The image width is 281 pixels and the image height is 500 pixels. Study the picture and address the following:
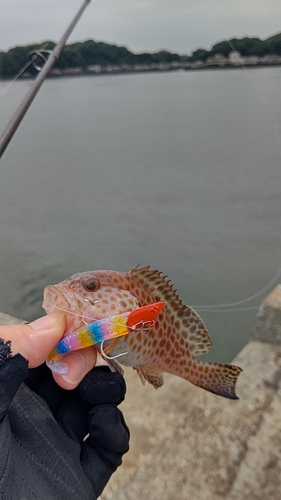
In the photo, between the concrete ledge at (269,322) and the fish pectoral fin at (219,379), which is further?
the concrete ledge at (269,322)

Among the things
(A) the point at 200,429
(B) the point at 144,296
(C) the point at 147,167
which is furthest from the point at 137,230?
(B) the point at 144,296

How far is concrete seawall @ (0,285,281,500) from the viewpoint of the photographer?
2208 millimetres

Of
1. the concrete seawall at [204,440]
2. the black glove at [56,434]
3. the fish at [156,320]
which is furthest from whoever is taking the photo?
the concrete seawall at [204,440]

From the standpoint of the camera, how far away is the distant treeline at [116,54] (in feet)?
7.41

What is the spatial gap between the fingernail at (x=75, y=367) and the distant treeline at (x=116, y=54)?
169 cm

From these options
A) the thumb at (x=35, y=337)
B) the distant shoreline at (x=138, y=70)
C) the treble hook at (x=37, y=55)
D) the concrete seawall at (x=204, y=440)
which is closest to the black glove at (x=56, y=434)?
the thumb at (x=35, y=337)

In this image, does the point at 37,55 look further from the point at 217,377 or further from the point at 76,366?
the point at 217,377

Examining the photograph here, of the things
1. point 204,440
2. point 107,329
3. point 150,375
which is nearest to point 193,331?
point 150,375

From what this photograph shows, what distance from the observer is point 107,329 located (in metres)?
1.16

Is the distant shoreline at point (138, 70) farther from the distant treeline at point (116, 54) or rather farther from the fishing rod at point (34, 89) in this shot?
the fishing rod at point (34, 89)

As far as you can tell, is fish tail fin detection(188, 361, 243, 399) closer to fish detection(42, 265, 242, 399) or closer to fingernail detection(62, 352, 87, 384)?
fish detection(42, 265, 242, 399)

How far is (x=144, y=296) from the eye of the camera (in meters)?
1.35

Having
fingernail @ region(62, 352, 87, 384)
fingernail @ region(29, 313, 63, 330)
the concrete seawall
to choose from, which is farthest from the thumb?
the concrete seawall

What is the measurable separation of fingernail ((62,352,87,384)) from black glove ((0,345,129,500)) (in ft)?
0.48
